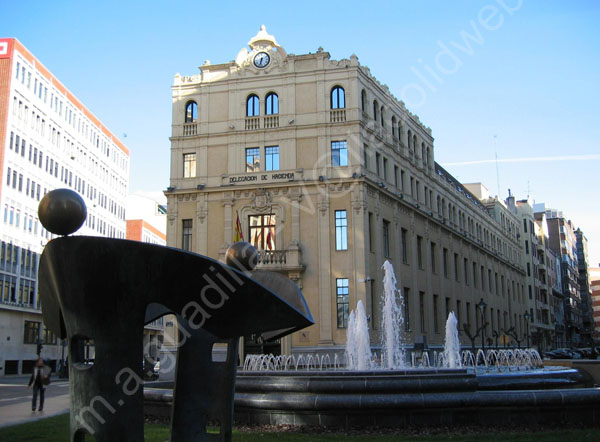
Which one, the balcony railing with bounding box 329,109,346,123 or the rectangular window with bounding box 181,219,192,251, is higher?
the balcony railing with bounding box 329,109,346,123

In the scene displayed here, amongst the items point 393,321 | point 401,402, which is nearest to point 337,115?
point 393,321

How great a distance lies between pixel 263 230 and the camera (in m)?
38.8

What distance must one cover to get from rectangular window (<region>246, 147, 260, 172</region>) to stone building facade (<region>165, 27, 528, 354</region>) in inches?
2.5

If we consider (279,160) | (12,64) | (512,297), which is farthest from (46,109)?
(512,297)

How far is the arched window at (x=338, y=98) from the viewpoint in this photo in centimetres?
3972

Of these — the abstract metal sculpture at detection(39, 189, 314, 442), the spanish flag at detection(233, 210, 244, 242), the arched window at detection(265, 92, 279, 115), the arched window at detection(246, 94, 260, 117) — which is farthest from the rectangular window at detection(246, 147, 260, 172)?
the abstract metal sculpture at detection(39, 189, 314, 442)

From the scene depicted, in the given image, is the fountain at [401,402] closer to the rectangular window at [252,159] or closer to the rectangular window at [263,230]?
the rectangular window at [263,230]

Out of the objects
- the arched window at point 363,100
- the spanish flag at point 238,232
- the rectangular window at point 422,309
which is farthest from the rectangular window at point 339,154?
the rectangular window at point 422,309

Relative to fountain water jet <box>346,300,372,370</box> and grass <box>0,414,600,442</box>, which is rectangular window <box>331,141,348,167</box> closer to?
fountain water jet <box>346,300,372,370</box>

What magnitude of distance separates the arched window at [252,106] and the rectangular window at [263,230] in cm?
683

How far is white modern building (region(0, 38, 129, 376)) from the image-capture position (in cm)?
5381

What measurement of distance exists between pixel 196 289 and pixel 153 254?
2.20ft

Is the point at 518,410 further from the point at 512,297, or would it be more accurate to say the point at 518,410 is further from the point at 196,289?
the point at 512,297

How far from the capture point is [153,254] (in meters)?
7.64
